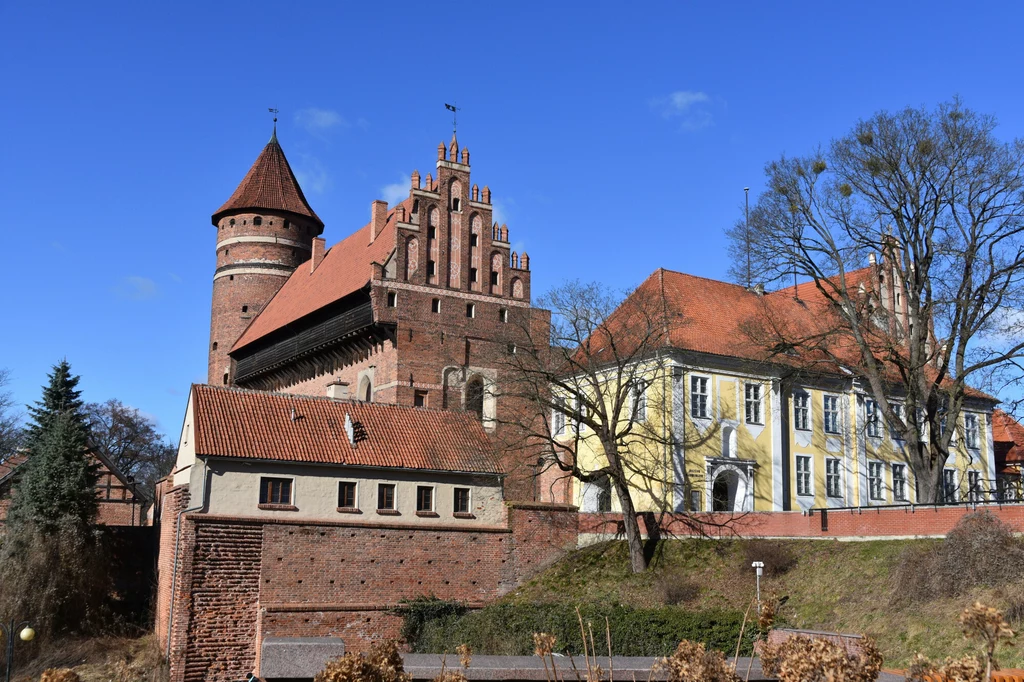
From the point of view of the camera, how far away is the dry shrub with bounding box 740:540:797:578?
77.8 feet

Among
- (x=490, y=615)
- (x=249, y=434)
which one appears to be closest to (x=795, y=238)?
(x=490, y=615)

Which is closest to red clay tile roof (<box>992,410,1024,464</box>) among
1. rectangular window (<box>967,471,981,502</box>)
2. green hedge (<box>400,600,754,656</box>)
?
rectangular window (<box>967,471,981,502</box>)

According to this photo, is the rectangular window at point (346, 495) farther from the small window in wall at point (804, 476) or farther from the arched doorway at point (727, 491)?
the small window in wall at point (804, 476)

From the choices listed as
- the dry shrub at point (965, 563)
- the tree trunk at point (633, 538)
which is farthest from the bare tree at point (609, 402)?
the dry shrub at point (965, 563)

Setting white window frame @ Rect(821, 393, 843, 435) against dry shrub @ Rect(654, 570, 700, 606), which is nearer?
dry shrub @ Rect(654, 570, 700, 606)

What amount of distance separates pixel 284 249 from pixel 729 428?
25.5 m

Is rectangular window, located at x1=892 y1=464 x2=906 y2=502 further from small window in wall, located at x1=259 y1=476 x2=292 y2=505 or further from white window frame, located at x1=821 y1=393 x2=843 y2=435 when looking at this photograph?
small window in wall, located at x1=259 y1=476 x2=292 y2=505

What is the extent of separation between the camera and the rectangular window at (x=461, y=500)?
27969 mm

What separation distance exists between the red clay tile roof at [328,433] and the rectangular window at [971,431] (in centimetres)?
1870

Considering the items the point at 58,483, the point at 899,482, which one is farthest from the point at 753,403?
the point at 58,483

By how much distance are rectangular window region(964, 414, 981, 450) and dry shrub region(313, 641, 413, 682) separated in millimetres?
35724

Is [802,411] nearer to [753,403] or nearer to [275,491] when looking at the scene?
[753,403]

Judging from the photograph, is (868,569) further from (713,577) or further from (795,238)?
(795,238)

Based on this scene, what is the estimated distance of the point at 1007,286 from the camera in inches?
989
